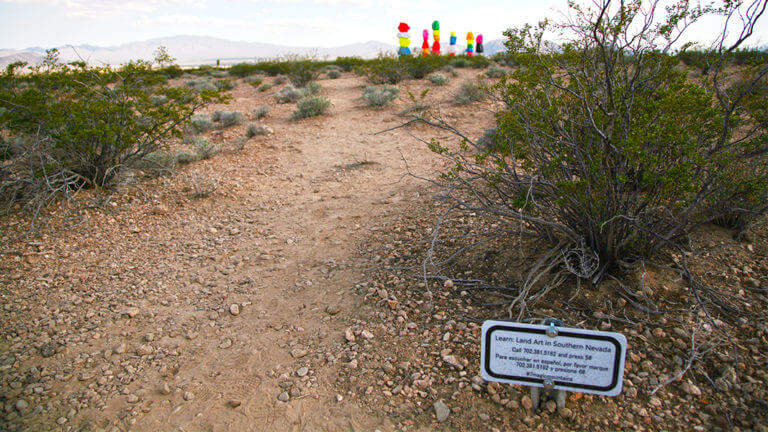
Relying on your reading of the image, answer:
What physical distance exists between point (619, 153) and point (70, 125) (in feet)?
19.1

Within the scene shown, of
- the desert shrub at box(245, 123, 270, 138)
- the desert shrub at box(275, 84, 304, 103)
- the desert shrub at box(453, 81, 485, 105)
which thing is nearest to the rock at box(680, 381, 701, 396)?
the desert shrub at box(245, 123, 270, 138)

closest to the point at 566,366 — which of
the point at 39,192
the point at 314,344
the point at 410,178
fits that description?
the point at 314,344

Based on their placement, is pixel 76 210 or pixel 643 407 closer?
pixel 643 407

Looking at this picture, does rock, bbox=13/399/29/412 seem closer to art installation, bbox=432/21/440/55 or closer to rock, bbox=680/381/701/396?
rock, bbox=680/381/701/396

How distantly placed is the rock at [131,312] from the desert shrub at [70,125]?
7.21 ft

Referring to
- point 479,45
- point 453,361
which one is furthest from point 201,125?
point 479,45

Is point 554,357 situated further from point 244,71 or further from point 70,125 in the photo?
point 244,71

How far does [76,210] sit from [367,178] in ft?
11.3

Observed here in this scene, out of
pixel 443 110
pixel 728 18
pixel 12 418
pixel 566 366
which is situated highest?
pixel 728 18

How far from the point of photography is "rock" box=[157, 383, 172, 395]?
254 cm

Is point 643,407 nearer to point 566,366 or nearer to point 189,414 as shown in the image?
point 566,366

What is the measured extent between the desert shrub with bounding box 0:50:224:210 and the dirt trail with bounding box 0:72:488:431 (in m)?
0.57

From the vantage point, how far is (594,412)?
2105mm

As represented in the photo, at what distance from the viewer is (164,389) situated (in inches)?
100
